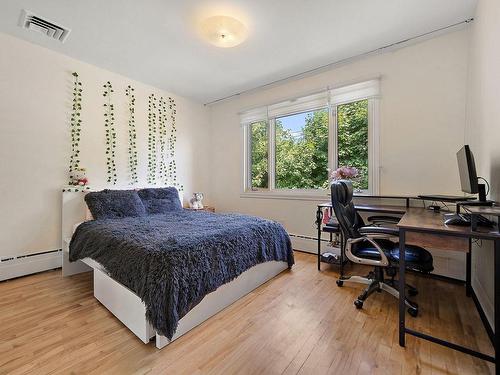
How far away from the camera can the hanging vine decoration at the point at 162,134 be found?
3.90 meters

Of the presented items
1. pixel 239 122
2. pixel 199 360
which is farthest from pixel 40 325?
pixel 239 122

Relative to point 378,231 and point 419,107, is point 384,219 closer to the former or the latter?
point 378,231

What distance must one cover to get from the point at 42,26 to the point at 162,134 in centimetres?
185

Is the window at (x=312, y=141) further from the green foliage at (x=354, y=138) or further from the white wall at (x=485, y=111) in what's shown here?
the white wall at (x=485, y=111)

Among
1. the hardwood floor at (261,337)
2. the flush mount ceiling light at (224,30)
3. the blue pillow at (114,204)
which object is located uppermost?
the flush mount ceiling light at (224,30)

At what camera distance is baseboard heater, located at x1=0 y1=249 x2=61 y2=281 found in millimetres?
2480

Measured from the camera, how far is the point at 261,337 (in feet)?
Result: 5.20

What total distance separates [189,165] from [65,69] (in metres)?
2.15

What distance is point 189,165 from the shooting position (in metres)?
4.38

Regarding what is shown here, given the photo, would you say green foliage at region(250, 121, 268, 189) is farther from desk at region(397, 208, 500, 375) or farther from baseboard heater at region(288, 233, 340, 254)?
desk at region(397, 208, 500, 375)

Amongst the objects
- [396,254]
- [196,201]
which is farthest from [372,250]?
[196,201]

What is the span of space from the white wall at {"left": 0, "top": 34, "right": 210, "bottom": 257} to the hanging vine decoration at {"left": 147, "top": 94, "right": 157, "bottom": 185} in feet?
1.48

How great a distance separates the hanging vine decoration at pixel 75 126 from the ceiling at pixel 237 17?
1.20ft

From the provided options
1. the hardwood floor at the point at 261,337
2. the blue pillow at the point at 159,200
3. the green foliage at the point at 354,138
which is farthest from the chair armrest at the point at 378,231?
the blue pillow at the point at 159,200
